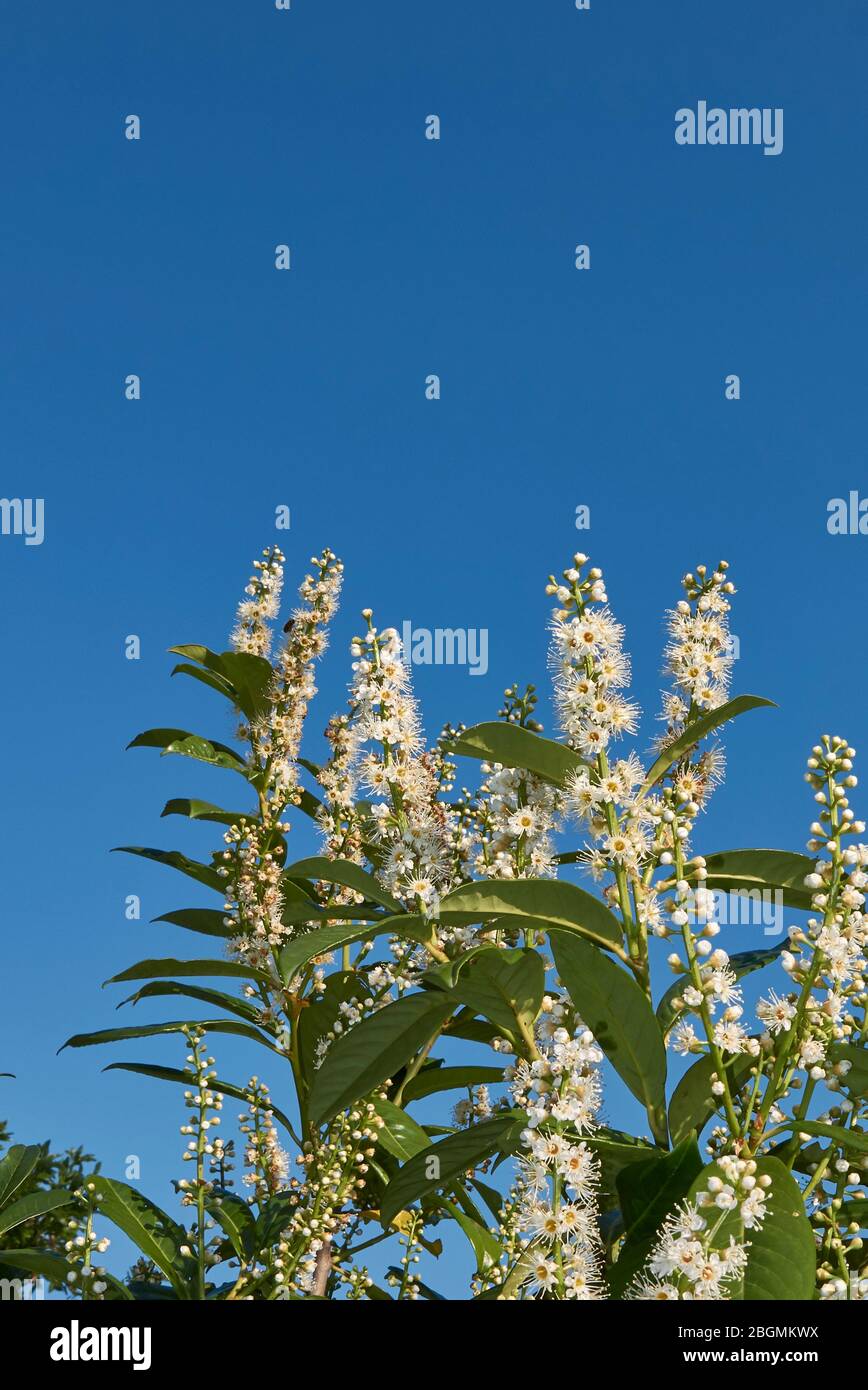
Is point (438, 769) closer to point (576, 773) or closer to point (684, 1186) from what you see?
point (576, 773)

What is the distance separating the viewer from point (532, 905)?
2.59 metres

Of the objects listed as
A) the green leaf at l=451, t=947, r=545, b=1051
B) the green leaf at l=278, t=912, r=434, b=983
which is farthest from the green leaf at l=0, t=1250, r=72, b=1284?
the green leaf at l=451, t=947, r=545, b=1051

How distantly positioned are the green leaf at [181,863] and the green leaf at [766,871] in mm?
1830

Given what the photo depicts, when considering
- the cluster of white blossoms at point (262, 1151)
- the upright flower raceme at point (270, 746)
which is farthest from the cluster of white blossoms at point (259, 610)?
the cluster of white blossoms at point (262, 1151)

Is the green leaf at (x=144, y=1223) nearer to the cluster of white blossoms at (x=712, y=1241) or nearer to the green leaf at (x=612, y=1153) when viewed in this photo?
the green leaf at (x=612, y=1153)

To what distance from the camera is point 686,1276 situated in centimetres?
187

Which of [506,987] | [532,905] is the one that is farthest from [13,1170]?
[532,905]

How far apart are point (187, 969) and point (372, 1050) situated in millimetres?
1186

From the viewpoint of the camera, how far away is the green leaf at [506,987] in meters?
2.58

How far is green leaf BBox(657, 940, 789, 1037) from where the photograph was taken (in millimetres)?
2676

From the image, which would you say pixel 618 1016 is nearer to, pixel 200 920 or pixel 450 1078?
pixel 450 1078

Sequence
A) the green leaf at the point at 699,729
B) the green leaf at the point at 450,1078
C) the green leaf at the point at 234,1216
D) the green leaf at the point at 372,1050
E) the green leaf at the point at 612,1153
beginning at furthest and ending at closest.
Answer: the green leaf at the point at 450,1078, the green leaf at the point at 234,1216, the green leaf at the point at 699,729, the green leaf at the point at 372,1050, the green leaf at the point at 612,1153

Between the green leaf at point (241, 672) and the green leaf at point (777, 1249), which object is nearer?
the green leaf at point (777, 1249)
